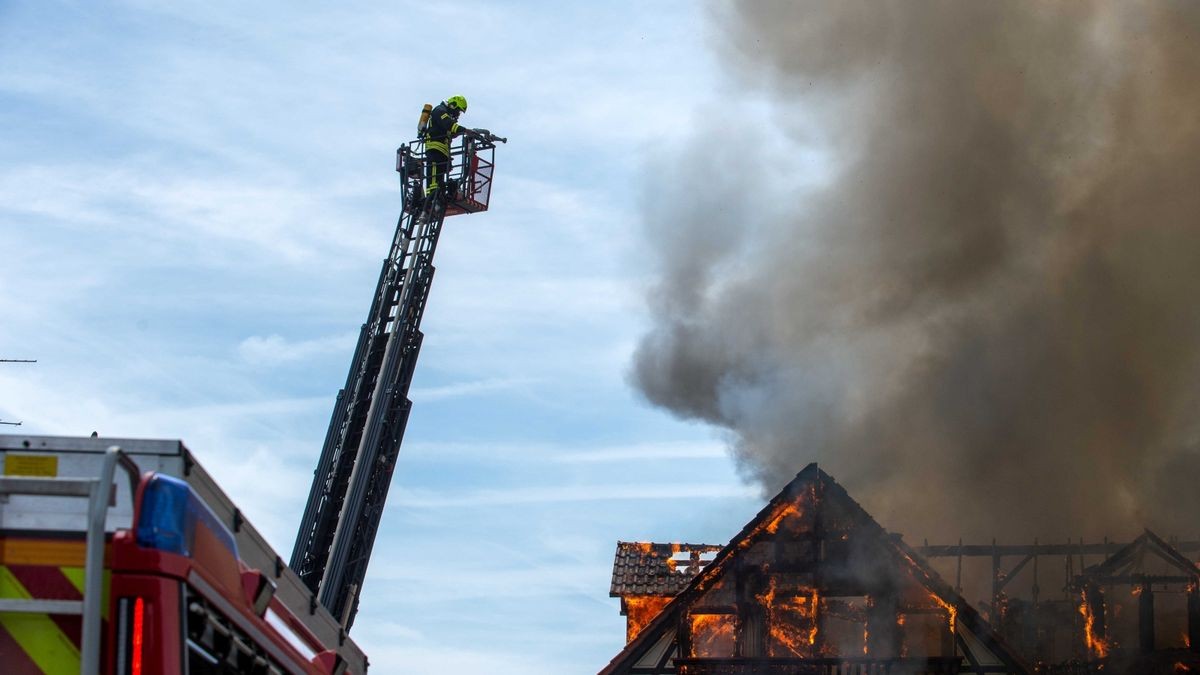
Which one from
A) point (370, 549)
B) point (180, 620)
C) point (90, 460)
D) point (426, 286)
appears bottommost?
point (180, 620)

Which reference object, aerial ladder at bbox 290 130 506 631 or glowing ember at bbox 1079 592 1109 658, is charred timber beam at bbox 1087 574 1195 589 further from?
aerial ladder at bbox 290 130 506 631

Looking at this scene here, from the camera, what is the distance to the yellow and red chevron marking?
16.2ft

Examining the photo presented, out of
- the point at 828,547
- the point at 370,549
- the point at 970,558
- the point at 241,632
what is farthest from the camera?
the point at 970,558

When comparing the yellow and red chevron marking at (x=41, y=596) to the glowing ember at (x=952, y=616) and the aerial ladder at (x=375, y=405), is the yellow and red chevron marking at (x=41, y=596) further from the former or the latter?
the glowing ember at (x=952, y=616)

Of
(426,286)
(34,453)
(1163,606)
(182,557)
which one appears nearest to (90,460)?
(34,453)

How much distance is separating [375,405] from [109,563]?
13793 mm

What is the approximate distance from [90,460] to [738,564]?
15.1m

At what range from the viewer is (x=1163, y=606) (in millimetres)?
23453

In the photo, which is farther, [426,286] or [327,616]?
[426,286]

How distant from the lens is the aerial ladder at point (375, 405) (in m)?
18.1

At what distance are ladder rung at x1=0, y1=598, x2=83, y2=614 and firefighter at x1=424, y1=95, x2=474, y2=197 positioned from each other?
15072mm

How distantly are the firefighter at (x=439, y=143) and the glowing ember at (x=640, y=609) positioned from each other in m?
7.46

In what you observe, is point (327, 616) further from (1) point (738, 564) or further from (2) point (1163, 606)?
(2) point (1163, 606)

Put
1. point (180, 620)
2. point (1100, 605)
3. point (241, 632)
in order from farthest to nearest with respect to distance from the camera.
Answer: point (1100, 605), point (241, 632), point (180, 620)
